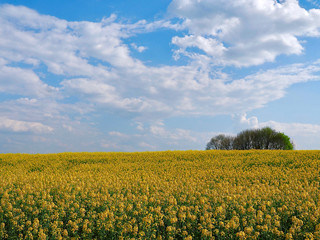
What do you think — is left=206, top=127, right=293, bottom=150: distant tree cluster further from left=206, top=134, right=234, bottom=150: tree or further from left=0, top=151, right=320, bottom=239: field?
left=0, top=151, right=320, bottom=239: field

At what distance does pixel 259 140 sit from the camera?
54.4 m

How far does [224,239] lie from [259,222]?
90 cm

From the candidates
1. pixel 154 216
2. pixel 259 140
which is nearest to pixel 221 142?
pixel 259 140

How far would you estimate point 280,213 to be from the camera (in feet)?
21.9

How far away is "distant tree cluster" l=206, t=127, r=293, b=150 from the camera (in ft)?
175

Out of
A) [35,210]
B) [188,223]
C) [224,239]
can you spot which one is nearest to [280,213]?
[224,239]

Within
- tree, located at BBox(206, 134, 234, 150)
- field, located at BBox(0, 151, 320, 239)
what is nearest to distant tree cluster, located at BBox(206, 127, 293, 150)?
tree, located at BBox(206, 134, 234, 150)

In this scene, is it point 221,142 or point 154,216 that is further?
point 221,142

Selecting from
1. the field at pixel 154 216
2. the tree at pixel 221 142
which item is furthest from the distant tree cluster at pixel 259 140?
the field at pixel 154 216

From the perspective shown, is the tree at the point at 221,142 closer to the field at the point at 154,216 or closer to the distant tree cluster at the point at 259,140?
the distant tree cluster at the point at 259,140

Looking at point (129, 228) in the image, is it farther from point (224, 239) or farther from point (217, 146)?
point (217, 146)

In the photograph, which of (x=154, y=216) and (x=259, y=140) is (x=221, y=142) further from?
(x=154, y=216)

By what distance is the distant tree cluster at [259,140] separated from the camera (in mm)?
53375

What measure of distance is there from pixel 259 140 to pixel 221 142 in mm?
7586
